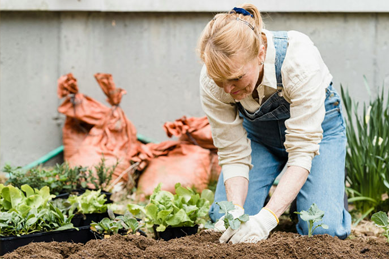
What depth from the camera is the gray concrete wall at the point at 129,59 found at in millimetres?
3559

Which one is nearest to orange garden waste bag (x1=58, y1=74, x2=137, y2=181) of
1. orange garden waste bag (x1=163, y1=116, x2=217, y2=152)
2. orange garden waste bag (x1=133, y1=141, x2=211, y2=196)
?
orange garden waste bag (x1=133, y1=141, x2=211, y2=196)

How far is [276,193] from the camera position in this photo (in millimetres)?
1731

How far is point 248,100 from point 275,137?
1.19 feet

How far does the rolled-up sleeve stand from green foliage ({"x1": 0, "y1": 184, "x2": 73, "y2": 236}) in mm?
742

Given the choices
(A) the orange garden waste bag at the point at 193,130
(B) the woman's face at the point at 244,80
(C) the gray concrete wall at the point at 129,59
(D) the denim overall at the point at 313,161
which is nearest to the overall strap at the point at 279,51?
(D) the denim overall at the point at 313,161

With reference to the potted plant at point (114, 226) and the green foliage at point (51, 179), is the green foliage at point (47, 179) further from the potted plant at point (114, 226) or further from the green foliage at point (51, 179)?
the potted plant at point (114, 226)

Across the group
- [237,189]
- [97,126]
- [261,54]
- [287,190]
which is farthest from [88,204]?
[97,126]

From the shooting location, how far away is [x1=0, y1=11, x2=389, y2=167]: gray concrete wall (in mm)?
3559

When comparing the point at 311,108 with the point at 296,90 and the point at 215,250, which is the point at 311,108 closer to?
the point at 296,90

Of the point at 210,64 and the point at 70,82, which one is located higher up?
the point at 210,64

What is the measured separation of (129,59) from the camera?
365 cm

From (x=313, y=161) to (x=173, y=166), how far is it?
1.19 metres

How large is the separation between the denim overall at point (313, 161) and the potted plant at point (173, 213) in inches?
6.9

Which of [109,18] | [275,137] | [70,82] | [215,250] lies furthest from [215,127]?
[109,18]
